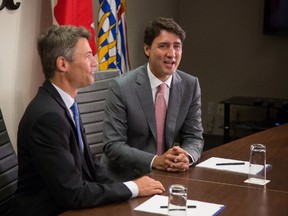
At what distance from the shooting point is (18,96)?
3.36m

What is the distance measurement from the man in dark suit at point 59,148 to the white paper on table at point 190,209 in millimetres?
74

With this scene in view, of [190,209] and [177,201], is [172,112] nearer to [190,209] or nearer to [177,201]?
[190,209]

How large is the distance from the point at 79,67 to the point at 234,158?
89cm

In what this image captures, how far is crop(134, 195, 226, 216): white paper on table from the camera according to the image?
5.87 ft

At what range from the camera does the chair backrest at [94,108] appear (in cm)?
A: 304

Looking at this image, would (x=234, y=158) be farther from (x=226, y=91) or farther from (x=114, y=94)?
(x=226, y=91)

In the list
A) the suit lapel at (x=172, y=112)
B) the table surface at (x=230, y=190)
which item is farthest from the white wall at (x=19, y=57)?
the table surface at (x=230, y=190)

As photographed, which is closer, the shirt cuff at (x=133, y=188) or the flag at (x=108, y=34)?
the shirt cuff at (x=133, y=188)

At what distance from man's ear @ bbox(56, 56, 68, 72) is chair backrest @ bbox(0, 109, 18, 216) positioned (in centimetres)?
58

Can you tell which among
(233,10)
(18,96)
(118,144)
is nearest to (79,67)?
(118,144)

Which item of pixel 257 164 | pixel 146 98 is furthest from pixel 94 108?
pixel 257 164

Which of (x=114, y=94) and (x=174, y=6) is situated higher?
(x=174, y=6)

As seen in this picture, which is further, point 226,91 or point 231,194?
point 226,91

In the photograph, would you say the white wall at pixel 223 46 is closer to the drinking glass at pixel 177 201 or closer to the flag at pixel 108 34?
the flag at pixel 108 34
